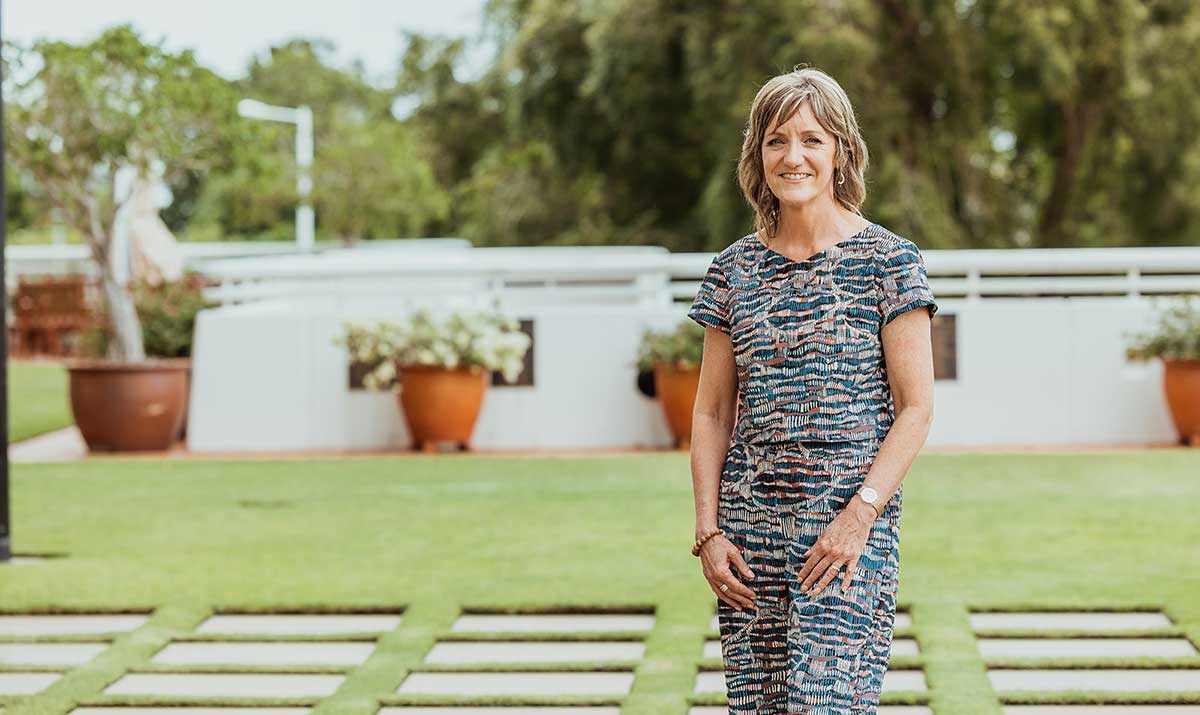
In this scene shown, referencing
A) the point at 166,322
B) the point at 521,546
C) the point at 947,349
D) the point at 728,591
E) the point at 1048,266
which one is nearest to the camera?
the point at 728,591

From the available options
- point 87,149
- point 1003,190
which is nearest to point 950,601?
point 87,149

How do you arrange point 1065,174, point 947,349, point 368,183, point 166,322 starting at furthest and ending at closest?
point 368,183 → point 1065,174 → point 166,322 → point 947,349

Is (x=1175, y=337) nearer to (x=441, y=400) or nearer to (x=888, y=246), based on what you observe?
(x=441, y=400)

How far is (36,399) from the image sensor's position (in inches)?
638

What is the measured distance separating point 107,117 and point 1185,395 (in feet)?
25.0

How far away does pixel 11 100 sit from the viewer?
35.9 ft

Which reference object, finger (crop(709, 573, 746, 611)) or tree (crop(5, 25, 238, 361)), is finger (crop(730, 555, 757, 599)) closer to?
finger (crop(709, 573, 746, 611))

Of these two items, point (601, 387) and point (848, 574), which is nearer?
point (848, 574)

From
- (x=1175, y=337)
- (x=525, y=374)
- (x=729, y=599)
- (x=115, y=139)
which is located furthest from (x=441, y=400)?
(x=729, y=599)

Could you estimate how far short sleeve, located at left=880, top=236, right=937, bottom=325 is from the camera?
2.80 m

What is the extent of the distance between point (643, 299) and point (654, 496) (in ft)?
10.9

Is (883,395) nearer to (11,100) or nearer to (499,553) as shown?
(499,553)

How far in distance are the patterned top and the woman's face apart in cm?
11

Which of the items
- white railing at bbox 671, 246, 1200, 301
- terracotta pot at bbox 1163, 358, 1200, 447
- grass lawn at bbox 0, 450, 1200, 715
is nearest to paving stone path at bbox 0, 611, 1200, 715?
grass lawn at bbox 0, 450, 1200, 715
